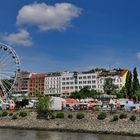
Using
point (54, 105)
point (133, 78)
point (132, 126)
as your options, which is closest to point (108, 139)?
point (132, 126)

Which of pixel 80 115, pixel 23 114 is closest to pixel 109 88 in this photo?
pixel 23 114

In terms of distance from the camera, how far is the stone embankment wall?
235 ft

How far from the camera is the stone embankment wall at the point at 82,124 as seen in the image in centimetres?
7150

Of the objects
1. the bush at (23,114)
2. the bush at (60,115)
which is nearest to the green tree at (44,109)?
the bush at (23,114)

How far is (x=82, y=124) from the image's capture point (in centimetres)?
7775

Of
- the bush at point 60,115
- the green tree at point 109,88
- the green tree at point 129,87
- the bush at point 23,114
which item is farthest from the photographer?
the green tree at point 109,88

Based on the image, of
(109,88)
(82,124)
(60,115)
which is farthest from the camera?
(109,88)

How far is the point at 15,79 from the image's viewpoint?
103 meters

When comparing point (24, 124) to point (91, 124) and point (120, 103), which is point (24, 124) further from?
point (120, 103)

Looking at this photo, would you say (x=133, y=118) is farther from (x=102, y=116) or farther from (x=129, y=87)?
(x=129, y=87)

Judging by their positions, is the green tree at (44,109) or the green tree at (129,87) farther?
the green tree at (129,87)

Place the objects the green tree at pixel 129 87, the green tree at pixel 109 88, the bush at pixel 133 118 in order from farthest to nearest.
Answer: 1. the green tree at pixel 109 88
2. the green tree at pixel 129 87
3. the bush at pixel 133 118

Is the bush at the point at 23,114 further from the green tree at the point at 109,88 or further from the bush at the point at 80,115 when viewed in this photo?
the green tree at the point at 109,88

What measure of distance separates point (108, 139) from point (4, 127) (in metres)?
32.4
